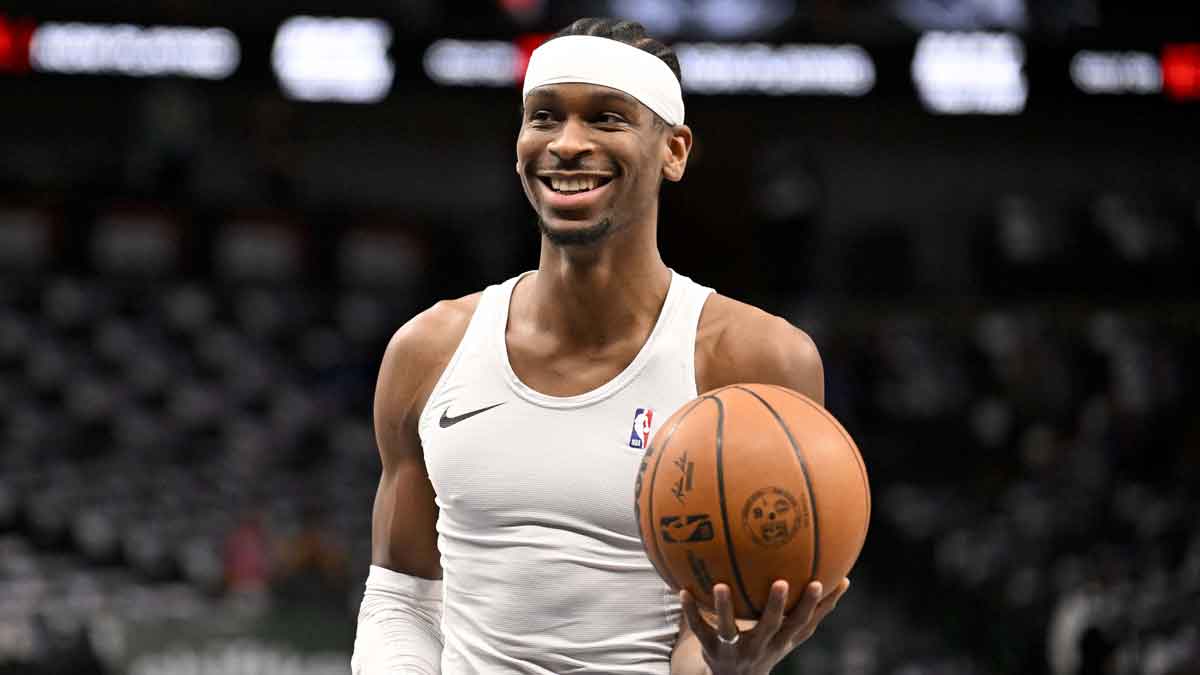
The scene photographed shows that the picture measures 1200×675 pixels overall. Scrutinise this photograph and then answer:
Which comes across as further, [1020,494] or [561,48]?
[1020,494]

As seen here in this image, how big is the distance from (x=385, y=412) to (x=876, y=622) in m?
8.63

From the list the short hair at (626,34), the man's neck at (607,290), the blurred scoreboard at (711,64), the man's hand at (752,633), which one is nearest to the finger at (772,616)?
the man's hand at (752,633)

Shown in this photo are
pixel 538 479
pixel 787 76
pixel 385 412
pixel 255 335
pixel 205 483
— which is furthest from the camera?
pixel 255 335

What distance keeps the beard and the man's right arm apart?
31 centimetres

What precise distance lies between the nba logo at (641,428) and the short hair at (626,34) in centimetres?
60

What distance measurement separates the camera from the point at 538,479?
283cm

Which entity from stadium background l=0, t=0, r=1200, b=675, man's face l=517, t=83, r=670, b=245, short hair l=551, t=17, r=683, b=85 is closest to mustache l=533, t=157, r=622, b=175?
man's face l=517, t=83, r=670, b=245

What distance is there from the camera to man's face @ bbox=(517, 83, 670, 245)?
111 inches

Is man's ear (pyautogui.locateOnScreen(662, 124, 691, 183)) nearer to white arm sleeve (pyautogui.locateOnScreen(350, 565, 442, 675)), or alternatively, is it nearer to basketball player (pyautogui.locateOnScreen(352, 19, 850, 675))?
basketball player (pyautogui.locateOnScreen(352, 19, 850, 675))

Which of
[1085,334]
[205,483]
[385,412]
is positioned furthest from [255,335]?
[385,412]

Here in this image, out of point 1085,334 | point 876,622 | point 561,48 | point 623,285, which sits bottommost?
point 876,622

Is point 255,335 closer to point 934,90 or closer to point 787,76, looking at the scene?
point 787,76

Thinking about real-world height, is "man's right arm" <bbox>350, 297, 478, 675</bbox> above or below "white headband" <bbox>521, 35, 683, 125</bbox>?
below

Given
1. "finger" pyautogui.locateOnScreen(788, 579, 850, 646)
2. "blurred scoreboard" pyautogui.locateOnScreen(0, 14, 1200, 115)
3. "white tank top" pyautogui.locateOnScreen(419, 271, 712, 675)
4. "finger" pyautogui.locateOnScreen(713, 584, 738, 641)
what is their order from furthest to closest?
1. "blurred scoreboard" pyautogui.locateOnScreen(0, 14, 1200, 115)
2. "white tank top" pyautogui.locateOnScreen(419, 271, 712, 675)
3. "finger" pyautogui.locateOnScreen(788, 579, 850, 646)
4. "finger" pyautogui.locateOnScreen(713, 584, 738, 641)
